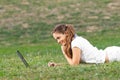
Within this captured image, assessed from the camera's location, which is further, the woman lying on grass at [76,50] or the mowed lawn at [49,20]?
the mowed lawn at [49,20]

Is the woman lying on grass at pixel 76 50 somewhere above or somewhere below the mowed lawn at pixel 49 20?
above

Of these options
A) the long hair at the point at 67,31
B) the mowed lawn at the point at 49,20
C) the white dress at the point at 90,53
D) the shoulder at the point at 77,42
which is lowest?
the mowed lawn at the point at 49,20

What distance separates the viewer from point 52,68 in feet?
34.3

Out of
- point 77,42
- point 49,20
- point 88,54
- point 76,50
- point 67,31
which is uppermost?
point 67,31

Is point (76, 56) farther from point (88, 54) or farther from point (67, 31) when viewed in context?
point (67, 31)

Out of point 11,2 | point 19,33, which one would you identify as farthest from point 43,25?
Result: point 11,2

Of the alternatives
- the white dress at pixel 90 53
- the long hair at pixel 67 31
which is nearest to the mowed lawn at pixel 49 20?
the white dress at pixel 90 53

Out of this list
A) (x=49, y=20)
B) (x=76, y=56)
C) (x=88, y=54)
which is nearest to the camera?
(x=76, y=56)

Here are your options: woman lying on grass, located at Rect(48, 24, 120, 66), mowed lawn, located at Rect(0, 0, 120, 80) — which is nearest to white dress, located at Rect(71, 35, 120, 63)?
woman lying on grass, located at Rect(48, 24, 120, 66)

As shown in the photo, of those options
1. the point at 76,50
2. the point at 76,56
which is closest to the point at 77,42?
the point at 76,50

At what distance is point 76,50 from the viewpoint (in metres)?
11.4

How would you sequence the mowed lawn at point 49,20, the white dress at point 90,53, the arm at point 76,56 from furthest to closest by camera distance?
1. the mowed lawn at point 49,20
2. the white dress at point 90,53
3. the arm at point 76,56

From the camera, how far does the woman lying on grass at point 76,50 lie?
1131 centimetres

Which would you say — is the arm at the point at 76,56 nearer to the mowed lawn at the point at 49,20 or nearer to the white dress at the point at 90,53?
the white dress at the point at 90,53
